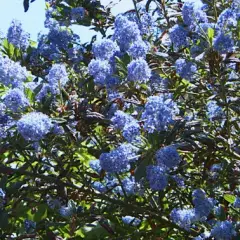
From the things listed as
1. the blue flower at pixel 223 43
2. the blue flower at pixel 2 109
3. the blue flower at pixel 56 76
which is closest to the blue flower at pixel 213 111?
the blue flower at pixel 223 43

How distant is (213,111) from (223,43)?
1.38ft

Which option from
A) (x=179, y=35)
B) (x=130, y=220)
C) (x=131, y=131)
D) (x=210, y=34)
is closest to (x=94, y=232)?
(x=130, y=220)

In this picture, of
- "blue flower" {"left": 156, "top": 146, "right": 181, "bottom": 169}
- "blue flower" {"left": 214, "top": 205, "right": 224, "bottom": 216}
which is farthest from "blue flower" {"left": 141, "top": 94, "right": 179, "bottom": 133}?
"blue flower" {"left": 214, "top": 205, "right": 224, "bottom": 216}

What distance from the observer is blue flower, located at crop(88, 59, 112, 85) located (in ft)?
11.2

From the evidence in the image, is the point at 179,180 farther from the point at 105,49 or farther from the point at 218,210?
the point at 105,49

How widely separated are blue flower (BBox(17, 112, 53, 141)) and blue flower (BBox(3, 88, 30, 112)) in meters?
0.10

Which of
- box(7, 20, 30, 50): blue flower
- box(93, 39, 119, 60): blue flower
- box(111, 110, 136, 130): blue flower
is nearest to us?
box(111, 110, 136, 130): blue flower

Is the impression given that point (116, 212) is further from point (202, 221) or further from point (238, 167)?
point (238, 167)

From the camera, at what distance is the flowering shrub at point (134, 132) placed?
3.14 metres

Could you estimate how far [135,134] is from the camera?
3.03m

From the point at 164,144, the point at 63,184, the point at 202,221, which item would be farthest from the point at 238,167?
the point at 63,184

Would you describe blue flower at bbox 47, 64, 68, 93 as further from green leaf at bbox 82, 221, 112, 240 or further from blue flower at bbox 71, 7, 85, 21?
A: blue flower at bbox 71, 7, 85, 21

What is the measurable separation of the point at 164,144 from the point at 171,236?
1113mm

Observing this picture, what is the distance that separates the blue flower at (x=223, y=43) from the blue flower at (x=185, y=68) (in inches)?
9.2
